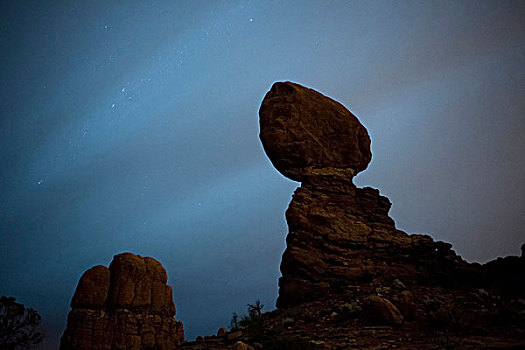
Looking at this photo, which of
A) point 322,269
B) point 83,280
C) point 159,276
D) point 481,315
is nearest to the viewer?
point 481,315

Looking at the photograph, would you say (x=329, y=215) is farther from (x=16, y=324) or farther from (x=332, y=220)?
(x=16, y=324)

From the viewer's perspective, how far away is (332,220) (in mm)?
18672

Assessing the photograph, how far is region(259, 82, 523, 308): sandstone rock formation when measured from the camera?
17000 millimetres

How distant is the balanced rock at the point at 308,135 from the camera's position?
20.5 meters

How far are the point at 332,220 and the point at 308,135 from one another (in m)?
5.78

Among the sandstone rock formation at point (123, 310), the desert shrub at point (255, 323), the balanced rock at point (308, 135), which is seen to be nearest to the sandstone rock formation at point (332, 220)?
the balanced rock at point (308, 135)

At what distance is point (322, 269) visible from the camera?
55.7 ft

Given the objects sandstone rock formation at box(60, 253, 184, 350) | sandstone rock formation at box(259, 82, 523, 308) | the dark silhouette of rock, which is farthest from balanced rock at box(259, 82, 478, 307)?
sandstone rock formation at box(60, 253, 184, 350)

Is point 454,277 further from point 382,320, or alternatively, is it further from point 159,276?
point 159,276

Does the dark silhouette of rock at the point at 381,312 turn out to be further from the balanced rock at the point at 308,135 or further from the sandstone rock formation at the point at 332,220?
the balanced rock at the point at 308,135

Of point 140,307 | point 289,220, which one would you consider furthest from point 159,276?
point 289,220

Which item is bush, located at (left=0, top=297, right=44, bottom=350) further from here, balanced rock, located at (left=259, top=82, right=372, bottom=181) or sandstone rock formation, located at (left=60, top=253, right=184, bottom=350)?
balanced rock, located at (left=259, top=82, right=372, bottom=181)

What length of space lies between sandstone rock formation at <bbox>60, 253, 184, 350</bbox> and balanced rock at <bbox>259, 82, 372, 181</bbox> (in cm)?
1280

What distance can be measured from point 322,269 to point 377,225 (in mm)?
5121
